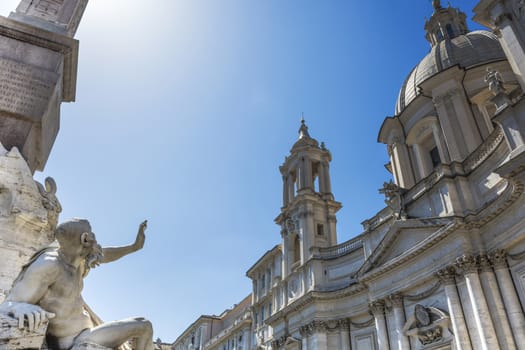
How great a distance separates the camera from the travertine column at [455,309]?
14.8m

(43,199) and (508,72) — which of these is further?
(508,72)

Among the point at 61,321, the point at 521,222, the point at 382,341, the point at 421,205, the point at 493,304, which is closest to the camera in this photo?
the point at 61,321

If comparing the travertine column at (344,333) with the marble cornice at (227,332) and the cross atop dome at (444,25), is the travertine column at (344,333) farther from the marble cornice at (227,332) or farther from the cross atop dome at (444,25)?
the cross atop dome at (444,25)

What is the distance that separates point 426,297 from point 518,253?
4.90 metres

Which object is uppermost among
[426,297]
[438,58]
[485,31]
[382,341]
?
[485,31]

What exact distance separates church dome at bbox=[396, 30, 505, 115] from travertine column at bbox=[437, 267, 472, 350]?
13541 millimetres

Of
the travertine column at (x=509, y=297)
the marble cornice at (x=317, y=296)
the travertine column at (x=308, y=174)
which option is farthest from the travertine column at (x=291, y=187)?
the travertine column at (x=509, y=297)

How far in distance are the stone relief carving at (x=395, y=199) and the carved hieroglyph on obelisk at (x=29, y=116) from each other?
1758cm

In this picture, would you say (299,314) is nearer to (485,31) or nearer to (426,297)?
(426,297)

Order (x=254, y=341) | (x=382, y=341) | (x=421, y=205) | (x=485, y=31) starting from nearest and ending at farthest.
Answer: (x=382, y=341) → (x=421, y=205) → (x=485, y=31) → (x=254, y=341)

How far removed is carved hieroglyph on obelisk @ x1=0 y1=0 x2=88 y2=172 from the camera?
5414 millimetres

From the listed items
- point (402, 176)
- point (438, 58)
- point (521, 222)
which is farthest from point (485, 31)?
point (521, 222)

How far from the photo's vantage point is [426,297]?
688 inches

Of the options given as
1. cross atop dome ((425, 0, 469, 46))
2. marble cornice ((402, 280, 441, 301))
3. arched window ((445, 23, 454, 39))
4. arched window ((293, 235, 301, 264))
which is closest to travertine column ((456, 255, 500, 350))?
marble cornice ((402, 280, 441, 301))
